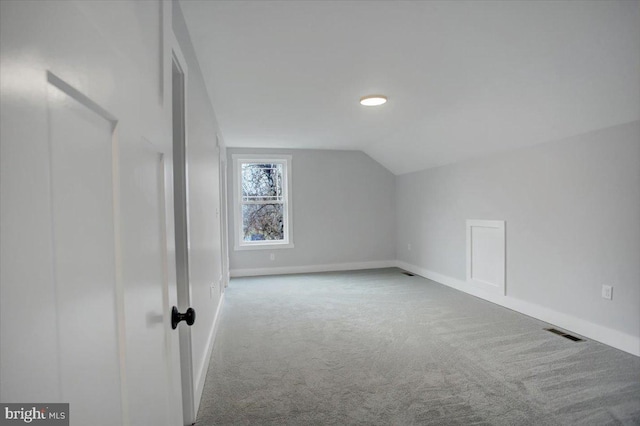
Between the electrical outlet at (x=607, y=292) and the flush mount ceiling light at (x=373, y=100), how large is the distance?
8.54ft

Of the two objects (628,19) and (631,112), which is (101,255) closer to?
(628,19)

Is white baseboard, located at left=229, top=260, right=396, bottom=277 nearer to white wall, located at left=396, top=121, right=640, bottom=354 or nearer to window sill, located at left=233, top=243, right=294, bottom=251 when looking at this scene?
window sill, located at left=233, top=243, right=294, bottom=251

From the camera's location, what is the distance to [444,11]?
189 cm

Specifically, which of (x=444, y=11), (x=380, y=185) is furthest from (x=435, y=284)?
(x=444, y=11)

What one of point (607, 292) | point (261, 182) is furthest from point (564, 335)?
point (261, 182)

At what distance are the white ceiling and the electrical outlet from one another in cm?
141

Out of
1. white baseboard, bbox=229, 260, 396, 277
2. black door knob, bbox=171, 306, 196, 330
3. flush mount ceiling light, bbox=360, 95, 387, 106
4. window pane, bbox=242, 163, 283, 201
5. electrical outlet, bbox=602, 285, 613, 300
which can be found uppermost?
flush mount ceiling light, bbox=360, 95, 387, 106

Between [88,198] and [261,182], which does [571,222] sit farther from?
[261,182]

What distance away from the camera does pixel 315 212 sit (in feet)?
20.8

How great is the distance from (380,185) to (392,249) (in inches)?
51.1

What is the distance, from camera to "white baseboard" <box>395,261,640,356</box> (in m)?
2.79

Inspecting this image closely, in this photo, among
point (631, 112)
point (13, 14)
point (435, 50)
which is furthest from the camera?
point (631, 112)

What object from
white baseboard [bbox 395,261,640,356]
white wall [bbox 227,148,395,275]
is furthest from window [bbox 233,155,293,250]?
white baseboard [bbox 395,261,640,356]

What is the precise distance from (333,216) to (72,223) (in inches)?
237
